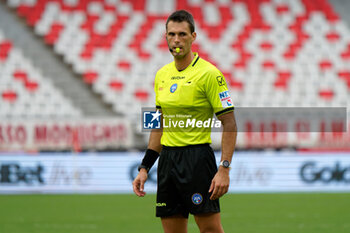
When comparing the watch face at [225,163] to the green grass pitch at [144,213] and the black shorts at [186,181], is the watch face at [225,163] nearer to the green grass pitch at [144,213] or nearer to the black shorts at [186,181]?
the black shorts at [186,181]

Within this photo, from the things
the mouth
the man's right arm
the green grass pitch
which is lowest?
the green grass pitch

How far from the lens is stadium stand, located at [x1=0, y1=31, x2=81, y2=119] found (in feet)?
55.0

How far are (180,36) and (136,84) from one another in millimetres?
13928

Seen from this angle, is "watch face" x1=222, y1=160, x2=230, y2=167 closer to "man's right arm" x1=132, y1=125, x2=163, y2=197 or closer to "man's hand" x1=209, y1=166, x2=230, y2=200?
"man's hand" x1=209, y1=166, x2=230, y2=200

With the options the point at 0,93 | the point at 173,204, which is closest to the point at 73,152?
the point at 0,93

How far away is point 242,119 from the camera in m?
15.4

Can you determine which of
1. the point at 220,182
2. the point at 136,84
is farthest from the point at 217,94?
the point at 136,84

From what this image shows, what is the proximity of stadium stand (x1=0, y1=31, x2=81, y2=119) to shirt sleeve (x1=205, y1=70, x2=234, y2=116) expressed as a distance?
13120mm

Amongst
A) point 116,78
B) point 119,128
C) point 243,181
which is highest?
point 116,78

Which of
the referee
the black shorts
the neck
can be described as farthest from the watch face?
the neck

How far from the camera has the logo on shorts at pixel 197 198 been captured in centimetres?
371

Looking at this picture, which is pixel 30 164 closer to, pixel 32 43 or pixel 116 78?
pixel 116 78

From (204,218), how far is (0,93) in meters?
14.2

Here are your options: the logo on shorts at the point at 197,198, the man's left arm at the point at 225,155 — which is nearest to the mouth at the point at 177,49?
the man's left arm at the point at 225,155
